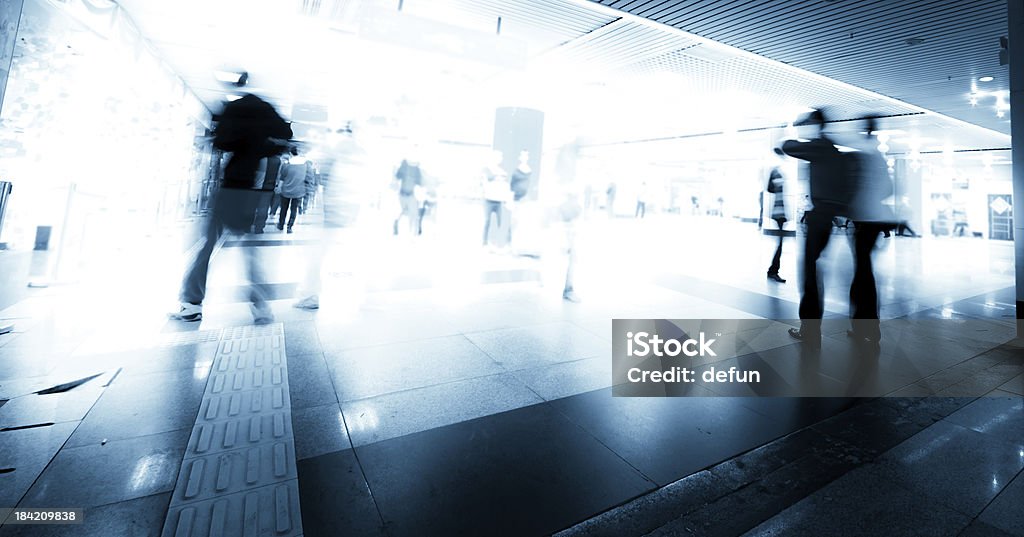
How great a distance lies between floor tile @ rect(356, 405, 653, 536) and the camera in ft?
4.91

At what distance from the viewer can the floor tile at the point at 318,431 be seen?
1898 millimetres

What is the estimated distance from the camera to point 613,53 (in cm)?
755

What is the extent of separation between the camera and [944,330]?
13.8ft

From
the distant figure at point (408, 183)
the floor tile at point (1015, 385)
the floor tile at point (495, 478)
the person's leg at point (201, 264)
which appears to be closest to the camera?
the floor tile at point (495, 478)

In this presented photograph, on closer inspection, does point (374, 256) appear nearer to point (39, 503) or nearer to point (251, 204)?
A: point (251, 204)

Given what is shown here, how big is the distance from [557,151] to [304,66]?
7220 mm

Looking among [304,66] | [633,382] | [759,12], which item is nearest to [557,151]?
[759,12]

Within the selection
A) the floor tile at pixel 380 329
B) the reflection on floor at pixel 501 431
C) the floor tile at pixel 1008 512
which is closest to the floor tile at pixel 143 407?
the reflection on floor at pixel 501 431

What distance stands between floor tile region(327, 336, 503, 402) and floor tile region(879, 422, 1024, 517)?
83.3 inches

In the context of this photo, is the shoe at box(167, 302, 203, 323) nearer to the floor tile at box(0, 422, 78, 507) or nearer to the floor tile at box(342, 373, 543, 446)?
the floor tile at box(0, 422, 78, 507)

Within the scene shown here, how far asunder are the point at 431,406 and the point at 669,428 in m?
1.27

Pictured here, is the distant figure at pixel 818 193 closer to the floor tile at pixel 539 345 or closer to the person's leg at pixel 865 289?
the person's leg at pixel 865 289

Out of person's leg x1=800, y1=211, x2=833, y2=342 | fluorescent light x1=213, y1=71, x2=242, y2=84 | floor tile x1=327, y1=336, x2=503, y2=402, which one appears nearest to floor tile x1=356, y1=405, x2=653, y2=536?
floor tile x1=327, y1=336, x2=503, y2=402

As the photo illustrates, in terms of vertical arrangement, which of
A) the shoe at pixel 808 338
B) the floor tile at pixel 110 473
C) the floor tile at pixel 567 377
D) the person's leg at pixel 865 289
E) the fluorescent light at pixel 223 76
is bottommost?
the floor tile at pixel 110 473
